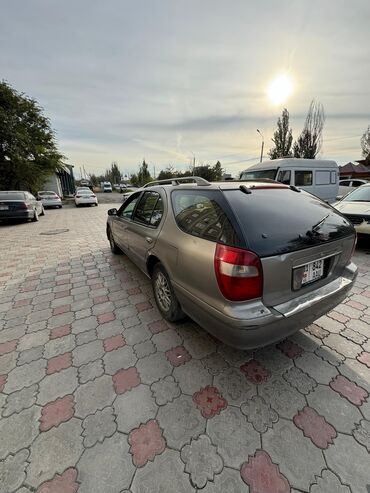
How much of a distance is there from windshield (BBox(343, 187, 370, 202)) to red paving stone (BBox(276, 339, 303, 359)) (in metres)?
4.88

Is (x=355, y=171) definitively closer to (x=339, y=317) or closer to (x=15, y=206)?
(x=339, y=317)

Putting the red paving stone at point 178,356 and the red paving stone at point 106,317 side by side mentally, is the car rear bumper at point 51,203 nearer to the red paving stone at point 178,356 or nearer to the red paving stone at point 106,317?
the red paving stone at point 106,317

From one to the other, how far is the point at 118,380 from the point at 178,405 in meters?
0.55

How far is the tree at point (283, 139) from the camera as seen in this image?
79.9 ft

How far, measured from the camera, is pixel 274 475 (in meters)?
1.24

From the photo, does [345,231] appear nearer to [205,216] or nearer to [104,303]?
[205,216]

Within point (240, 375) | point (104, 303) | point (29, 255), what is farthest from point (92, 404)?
point (29, 255)

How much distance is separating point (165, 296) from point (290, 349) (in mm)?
1369

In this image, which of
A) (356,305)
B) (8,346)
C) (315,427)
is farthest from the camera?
(356,305)

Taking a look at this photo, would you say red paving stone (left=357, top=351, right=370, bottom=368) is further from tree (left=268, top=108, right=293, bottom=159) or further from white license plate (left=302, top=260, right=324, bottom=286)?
tree (left=268, top=108, right=293, bottom=159)

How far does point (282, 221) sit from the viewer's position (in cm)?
181

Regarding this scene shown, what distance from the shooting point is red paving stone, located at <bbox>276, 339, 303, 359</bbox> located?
2.09 meters

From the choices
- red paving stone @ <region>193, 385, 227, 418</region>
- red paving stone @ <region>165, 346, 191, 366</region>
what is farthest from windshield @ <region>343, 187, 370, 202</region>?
red paving stone @ <region>193, 385, 227, 418</region>

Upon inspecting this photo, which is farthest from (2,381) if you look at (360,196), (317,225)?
(360,196)
